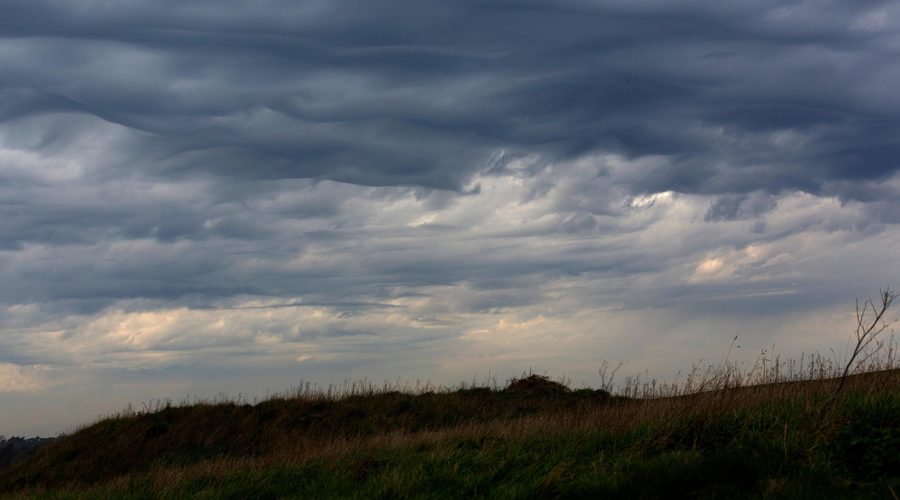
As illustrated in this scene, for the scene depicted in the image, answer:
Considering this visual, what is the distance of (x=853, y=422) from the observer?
7.38m

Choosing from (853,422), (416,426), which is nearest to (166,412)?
(416,426)

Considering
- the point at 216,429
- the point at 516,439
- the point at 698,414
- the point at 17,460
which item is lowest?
the point at 17,460

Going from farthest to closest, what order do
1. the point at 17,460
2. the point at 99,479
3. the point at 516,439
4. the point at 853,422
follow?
the point at 17,460
the point at 99,479
the point at 516,439
the point at 853,422

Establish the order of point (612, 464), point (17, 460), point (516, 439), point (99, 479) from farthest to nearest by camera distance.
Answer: point (17, 460) < point (99, 479) < point (516, 439) < point (612, 464)

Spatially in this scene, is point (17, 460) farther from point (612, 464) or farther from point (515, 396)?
point (612, 464)

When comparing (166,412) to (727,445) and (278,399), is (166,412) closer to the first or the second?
(278,399)

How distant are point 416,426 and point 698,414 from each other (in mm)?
17771

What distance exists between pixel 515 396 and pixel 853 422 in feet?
73.6

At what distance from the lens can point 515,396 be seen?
2909 centimetres

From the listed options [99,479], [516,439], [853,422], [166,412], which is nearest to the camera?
[853,422]

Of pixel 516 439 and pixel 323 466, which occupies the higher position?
pixel 516 439

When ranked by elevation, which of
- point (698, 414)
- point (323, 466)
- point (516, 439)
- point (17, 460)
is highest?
point (698, 414)

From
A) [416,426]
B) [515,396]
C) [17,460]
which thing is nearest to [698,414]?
[416,426]

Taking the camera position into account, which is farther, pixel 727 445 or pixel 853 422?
pixel 727 445
